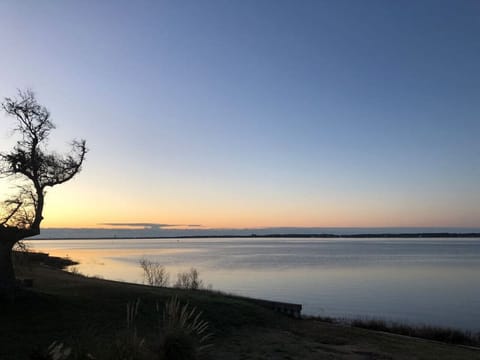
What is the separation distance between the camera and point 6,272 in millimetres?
13867

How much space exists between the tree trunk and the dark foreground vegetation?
31 centimetres

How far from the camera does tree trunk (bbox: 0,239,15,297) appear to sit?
44.2ft

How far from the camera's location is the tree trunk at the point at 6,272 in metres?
13.5

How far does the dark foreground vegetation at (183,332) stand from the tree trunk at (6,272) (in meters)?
0.31

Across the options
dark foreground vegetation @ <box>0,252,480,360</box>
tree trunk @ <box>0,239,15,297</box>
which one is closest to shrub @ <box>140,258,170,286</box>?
dark foreground vegetation @ <box>0,252,480,360</box>

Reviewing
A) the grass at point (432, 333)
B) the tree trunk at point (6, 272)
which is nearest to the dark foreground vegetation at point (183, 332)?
the tree trunk at point (6, 272)

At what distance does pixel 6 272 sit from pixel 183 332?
25.9ft

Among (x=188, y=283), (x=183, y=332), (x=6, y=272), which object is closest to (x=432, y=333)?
(x=183, y=332)

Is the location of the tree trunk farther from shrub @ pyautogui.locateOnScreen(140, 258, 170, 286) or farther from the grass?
shrub @ pyautogui.locateOnScreen(140, 258, 170, 286)

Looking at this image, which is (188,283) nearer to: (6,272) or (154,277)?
(154,277)

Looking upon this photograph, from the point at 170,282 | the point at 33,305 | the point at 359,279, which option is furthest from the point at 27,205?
the point at 359,279

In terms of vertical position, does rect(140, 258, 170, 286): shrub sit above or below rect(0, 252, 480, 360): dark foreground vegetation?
below

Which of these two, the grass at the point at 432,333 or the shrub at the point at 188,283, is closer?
the grass at the point at 432,333

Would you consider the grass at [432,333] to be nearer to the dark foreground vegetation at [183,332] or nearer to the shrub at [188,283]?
the dark foreground vegetation at [183,332]
